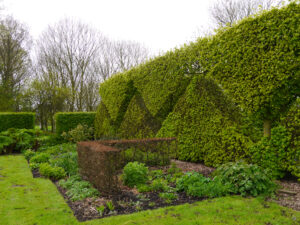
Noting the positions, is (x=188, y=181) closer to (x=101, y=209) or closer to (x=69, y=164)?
(x=101, y=209)

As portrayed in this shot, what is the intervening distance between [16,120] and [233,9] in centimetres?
1767

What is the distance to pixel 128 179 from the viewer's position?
5.40 meters

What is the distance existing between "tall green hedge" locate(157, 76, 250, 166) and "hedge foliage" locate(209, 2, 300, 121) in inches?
34.4

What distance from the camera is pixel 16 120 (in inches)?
563

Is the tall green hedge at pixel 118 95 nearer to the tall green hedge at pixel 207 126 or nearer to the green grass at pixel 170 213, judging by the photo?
the tall green hedge at pixel 207 126

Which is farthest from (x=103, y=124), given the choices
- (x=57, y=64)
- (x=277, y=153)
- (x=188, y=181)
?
(x=57, y=64)

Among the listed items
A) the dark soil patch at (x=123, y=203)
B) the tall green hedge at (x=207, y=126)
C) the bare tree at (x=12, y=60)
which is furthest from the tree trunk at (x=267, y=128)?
the bare tree at (x=12, y=60)

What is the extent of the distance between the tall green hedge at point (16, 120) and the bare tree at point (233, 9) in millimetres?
15455

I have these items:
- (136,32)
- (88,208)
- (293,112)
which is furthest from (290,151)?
(136,32)

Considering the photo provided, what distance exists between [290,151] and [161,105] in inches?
200

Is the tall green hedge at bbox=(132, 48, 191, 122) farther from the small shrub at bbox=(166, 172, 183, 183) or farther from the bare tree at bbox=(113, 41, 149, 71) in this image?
the bare tree at bbox=(113, 41, 149, 71)

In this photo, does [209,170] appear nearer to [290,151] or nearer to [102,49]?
[290,151]

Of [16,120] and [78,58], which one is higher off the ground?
[78,58]

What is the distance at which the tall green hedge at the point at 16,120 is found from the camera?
13906 mm
